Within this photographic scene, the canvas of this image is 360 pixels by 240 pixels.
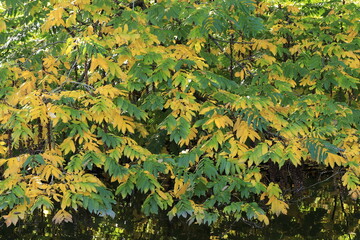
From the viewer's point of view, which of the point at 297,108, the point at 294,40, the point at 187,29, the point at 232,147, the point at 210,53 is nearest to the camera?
the point at 232,147

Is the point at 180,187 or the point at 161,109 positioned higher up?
the point at 161,109

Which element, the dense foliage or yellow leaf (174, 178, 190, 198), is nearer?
the dense foliage

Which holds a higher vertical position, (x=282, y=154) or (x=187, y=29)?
(x=187, y=29)

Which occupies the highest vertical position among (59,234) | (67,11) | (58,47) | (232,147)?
(67,11)

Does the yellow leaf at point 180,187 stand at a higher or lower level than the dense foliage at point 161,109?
lower

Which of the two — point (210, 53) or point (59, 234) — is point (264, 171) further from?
point (59, 234)

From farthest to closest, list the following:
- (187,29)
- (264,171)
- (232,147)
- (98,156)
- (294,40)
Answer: (264,171), (294,40), (187,29), (232,147), (98,156)

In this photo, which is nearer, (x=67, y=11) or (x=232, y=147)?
(x=232, y=147)

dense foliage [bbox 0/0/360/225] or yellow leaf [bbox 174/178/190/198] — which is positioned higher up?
dense foliage [bbox 0/0/360/225]

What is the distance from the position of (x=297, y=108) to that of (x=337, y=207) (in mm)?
3111

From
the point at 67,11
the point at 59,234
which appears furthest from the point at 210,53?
the point at 59,234

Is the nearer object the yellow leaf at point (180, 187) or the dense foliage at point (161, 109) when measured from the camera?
the dense foliage at point (161, 109)

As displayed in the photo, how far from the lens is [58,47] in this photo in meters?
8.38

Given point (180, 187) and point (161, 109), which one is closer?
point (161, 109)
